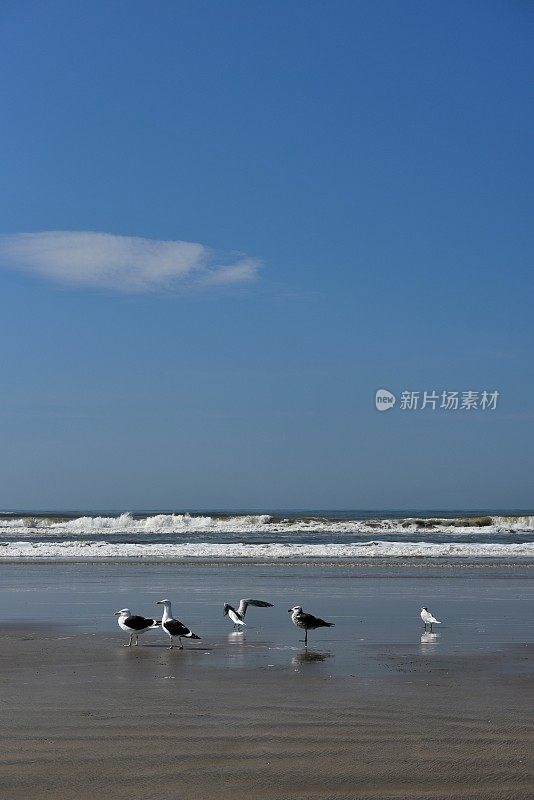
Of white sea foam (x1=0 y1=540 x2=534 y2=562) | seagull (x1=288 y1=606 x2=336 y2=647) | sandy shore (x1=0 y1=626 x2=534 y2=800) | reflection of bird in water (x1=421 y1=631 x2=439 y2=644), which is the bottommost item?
white sea foam (x1=0 y1=540 x2=534 y2=562)

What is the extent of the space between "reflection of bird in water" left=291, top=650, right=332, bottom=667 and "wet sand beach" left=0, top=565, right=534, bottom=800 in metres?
0.05

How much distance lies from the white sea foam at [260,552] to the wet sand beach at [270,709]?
51.1 ft

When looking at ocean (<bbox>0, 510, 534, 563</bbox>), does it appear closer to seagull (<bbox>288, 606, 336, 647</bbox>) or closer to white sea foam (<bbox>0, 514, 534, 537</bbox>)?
white sea foam (<bbox>0, 514, 534, 537</bbox>)

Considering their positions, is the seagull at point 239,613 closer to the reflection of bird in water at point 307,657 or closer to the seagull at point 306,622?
the seagull at point 306,622

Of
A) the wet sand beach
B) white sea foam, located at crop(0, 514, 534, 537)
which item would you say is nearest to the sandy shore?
the wet sand beach

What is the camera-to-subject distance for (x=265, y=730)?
270 inches

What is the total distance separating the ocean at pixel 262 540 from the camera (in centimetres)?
3131

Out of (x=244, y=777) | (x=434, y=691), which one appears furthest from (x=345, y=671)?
(x=244, y=777)

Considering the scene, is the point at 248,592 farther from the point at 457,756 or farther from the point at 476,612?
the point at 457,756

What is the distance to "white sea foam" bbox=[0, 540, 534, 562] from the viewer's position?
3067 centimetres

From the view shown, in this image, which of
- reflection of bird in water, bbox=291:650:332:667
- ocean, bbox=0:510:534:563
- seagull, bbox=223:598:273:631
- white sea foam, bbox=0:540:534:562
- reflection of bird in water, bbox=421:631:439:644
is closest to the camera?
reflection of bird in water, bbox=291:650:332:667

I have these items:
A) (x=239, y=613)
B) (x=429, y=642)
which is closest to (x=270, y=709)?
(x=429, y=642)

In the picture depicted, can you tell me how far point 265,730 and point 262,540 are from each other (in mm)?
36119

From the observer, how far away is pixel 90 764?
593cm
